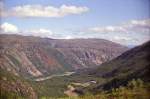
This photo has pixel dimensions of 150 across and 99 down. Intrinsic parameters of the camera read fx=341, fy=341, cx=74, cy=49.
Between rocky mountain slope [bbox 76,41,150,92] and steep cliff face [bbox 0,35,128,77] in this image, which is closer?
rocky mountain slope [bbox 76,41,150,92]

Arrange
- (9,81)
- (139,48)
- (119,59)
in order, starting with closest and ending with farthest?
(9,81)
(139,48)
(119,59)

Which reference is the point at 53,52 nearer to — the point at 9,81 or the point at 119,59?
the point at 119,59

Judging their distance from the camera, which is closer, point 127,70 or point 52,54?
point 127,70

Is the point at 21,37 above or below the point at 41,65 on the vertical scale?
above

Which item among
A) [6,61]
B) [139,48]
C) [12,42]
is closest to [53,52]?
[12,42]

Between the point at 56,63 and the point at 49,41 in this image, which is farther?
the point at 49,41

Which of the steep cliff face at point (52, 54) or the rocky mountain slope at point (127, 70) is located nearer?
the rocky mountain slope at point (127, 70)

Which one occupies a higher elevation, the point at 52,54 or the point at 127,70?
the point at 52,54

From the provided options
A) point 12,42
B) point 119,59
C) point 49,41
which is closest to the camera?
point 119,59
